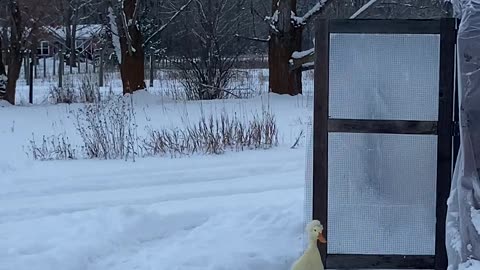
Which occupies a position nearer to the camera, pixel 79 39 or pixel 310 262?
pixel 310 262

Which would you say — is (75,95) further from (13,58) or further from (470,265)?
(470,265)

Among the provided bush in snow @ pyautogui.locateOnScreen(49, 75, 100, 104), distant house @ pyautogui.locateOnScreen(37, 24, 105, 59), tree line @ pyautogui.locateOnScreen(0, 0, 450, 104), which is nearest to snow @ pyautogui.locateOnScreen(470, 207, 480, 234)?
tree line @ pyautogui.locateOnScreen(0, 0, 450, 104)

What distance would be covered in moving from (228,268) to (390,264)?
3.43 feet

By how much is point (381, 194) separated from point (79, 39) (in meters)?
46.7

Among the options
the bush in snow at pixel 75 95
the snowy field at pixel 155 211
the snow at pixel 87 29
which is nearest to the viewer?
the snowy field at pixel 155 211

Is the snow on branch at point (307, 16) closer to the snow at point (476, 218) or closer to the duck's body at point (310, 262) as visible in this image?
the duck's body at point (310, 262)

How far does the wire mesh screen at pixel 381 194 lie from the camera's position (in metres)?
4.71

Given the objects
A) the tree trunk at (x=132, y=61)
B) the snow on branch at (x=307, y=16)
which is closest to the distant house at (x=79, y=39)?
the tree trunk at (x=132, y=61)

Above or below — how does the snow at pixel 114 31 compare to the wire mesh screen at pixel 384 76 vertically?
above

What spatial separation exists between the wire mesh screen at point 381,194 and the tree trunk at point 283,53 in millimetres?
14317

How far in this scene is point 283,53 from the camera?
1928 centimetres

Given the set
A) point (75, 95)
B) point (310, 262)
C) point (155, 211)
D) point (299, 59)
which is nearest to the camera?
point (310, 262)

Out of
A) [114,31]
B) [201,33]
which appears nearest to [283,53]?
[201,33]

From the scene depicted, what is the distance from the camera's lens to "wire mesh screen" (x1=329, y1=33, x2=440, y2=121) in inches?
182
